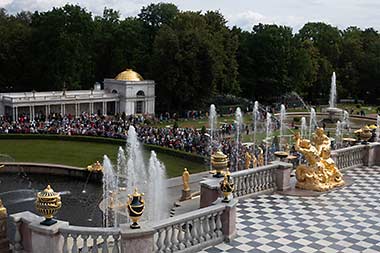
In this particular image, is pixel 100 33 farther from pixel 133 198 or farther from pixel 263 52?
pixel 133 198

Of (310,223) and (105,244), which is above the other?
(105,244)

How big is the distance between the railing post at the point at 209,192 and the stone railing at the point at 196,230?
1473 millimetres

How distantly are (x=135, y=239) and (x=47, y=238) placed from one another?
1.74 m

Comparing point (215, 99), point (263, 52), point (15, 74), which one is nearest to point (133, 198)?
point (215, 99)

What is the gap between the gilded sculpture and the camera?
1702cm

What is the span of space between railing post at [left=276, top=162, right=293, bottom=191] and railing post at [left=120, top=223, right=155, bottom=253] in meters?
7.94

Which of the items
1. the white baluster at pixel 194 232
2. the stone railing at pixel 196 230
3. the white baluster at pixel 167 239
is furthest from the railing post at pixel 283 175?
the white baluster at pixel 167 239

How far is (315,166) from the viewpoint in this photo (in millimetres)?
17203

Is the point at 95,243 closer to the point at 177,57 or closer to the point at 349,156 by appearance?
the point at 349,156

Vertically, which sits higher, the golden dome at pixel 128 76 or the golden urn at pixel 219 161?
the golden dome at pixel 128 76

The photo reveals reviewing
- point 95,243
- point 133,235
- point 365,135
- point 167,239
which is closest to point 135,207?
point 133,235

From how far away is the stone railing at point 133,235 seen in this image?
31.5 feet

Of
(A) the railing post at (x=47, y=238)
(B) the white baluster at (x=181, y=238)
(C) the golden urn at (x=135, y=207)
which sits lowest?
(B) the white baluster at (x=181, y=238)

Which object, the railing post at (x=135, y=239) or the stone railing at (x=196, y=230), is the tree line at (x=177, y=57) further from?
the railing post at (x=135, y=239)
